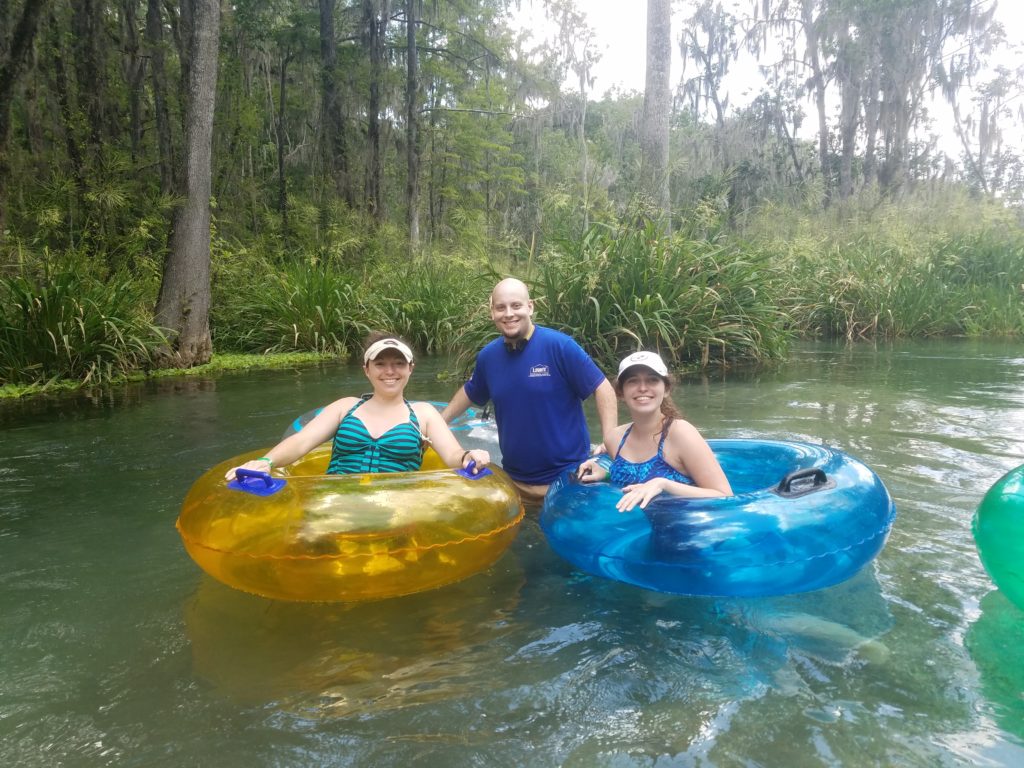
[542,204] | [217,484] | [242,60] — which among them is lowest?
[217,484]

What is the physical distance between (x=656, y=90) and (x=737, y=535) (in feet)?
27.9

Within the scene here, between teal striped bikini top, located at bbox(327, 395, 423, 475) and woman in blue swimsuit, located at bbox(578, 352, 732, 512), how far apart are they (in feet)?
2.42

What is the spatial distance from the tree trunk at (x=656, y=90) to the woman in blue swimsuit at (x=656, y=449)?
6938 mm

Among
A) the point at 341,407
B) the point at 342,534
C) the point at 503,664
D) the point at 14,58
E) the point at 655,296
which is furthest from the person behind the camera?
the point at 14,58

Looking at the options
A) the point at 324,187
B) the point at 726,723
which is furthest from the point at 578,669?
the point at 324,187

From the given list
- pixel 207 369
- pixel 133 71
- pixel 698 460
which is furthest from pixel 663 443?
pixel 133 71

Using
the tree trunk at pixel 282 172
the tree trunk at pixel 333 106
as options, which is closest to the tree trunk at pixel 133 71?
the tree trunk at pixel 282 172

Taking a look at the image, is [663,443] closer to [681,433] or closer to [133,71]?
[681,433]

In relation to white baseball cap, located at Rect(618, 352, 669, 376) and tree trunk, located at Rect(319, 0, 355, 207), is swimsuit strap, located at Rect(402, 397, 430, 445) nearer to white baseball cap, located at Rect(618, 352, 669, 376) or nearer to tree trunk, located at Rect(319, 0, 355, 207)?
white baseball cap, located at Rect(618, 352, 669, 376)

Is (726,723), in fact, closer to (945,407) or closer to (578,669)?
(578,669)

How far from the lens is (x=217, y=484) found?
2729 mm

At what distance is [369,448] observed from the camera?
3051mm

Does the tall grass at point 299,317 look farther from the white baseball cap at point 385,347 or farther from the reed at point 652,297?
the white baseball cap at point 385,347

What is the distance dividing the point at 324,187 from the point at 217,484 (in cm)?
1535
